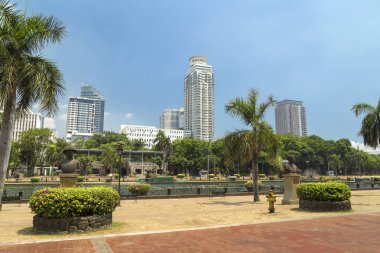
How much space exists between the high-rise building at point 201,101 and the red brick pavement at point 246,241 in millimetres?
179337

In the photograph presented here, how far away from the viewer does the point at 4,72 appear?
12000mm

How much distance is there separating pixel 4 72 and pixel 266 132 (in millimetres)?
14256

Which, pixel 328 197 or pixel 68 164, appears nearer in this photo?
pixel 328 197

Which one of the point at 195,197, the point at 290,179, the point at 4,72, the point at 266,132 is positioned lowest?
the point at 195,197

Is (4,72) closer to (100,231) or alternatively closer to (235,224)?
(100,231)

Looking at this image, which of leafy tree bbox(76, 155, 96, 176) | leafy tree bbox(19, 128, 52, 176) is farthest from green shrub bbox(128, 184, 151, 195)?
leafy tree bbox(19, 128, 52, 176)

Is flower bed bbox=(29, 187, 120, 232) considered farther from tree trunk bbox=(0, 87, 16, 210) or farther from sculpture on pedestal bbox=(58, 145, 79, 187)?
sculpture on pedestal bbox=(58, 145, 79, 187)

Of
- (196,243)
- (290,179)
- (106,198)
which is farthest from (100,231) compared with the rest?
(290,179)

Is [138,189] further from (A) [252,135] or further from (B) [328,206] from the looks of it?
(B) [328,206]

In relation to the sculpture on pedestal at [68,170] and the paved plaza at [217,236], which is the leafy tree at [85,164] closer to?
the sculpture on pedestal at [68,170]

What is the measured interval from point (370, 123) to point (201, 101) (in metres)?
172

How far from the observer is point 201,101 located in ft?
625

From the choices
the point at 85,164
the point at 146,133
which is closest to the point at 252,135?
the point at 85,164

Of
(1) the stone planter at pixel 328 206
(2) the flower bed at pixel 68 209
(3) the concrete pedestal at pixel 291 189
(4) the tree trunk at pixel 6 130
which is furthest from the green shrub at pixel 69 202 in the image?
(3) the concrete pedestal at pixel 291 189
